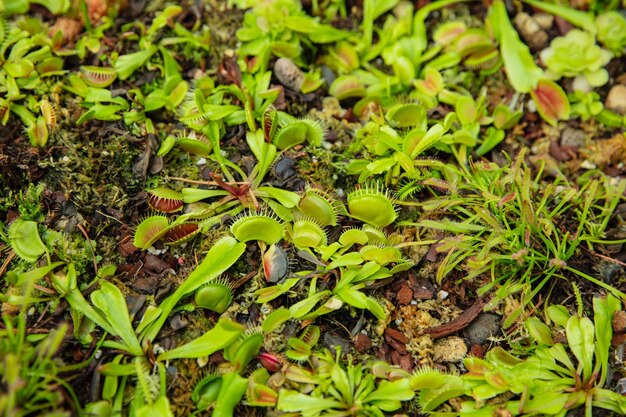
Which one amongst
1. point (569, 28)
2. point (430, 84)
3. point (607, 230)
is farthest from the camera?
point (569, 28)

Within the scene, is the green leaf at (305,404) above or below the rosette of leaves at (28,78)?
below

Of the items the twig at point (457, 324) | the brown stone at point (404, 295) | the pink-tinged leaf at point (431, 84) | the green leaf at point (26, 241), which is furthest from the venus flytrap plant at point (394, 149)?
the green leaf at point (26, 241)

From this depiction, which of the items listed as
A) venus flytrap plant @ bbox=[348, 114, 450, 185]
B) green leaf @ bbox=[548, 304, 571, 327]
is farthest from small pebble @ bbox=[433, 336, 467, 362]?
venus flytrap plant @ bbox=[348, 114, 450, 185]

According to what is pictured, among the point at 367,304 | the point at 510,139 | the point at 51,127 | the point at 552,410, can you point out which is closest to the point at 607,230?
the point at 510,139

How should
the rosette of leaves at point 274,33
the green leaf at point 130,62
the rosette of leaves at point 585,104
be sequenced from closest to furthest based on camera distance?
the green leaf at point 130,62 < the rosette of leaves at point 274,33 < the rosette of leaves at point 585,104

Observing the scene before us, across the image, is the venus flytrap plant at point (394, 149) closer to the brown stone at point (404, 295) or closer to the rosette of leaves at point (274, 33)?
the brown stone at point (404, 295)

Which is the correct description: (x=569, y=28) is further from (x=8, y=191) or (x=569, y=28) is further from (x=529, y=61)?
(x=8, y=191)

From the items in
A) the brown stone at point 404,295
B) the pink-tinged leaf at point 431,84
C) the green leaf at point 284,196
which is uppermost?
the pink-tinged leaf at point 431,84
